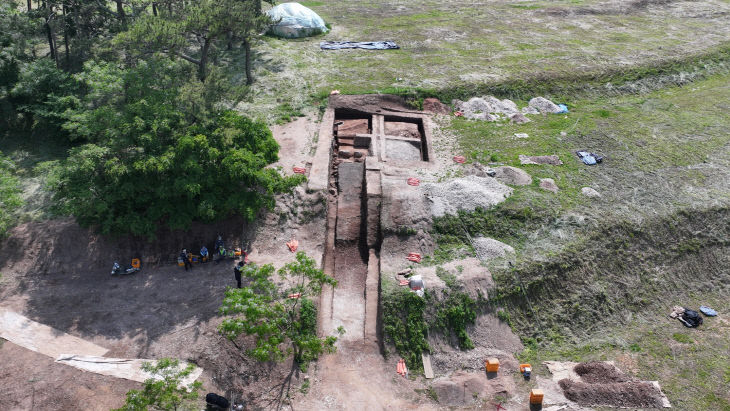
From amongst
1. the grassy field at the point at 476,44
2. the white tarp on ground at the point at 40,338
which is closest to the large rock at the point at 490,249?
the grassy field at the point at 476,44

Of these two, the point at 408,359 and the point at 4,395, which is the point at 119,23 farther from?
the point at 408,359

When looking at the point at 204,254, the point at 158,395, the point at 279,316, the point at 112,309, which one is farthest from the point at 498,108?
the point at 158,395

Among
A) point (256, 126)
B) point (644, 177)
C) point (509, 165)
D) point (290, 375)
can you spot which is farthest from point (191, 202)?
point (644, 177)

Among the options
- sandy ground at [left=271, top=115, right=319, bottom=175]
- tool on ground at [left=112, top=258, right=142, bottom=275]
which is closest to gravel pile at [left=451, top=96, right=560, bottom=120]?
sandy ground at [left=271, top=115, right=319, bottom=175]

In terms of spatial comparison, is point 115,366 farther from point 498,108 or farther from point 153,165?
point 498,108

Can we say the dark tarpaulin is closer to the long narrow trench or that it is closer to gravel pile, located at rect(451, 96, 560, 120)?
gravel pile, located at rect(451, 96, 560, 120)

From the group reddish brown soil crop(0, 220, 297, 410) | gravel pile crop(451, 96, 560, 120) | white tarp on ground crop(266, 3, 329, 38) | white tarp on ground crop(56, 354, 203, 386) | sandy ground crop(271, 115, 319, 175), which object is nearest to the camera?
reddish brown soil crop(0, 220, 297, 410)
